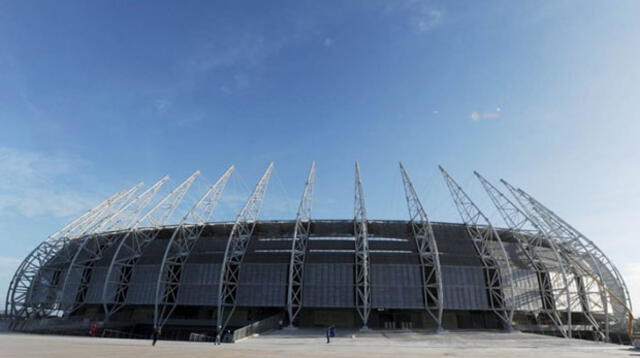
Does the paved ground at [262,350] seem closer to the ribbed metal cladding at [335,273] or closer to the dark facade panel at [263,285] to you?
the ribbed metal cladding at [335,273]

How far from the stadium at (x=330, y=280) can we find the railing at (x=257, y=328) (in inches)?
24.8

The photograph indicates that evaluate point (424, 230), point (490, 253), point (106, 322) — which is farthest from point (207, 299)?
point (490, 253)

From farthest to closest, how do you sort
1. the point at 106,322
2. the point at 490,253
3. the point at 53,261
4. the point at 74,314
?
the point at 53,261, the point at 74,314, the point at 490,253, the point at 106,322

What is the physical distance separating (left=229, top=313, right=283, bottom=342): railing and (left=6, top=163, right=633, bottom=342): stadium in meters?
0.63

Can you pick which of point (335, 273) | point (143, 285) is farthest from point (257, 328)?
point (143, 285)

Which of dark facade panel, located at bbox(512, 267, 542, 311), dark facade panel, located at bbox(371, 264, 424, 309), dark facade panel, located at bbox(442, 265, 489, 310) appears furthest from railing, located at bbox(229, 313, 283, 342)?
dark facade panel, located at bbox(512, 267, 542, 311)

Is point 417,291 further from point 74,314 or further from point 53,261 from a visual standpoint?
point 53,261

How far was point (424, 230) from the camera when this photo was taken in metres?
58.4

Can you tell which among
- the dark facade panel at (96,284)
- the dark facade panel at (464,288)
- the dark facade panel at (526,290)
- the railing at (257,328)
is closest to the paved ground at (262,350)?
the railing at (257,328)

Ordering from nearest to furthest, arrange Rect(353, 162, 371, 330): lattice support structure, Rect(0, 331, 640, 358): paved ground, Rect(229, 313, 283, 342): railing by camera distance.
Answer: Rect(0, 331, 640, 358): paved ground, Rect(229, 313, 283, 342): railing, Rect(353, 162, 371, 330): lattice support structure

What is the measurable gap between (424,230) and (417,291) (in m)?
10.6

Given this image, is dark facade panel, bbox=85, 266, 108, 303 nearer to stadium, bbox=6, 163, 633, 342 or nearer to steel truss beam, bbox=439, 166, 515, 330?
stadium, bbox=6, 163, 633, 342

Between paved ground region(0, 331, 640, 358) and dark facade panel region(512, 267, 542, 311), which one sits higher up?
dark facade panel region(512, 267, 542, 311)

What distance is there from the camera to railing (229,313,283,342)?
3641 cm
